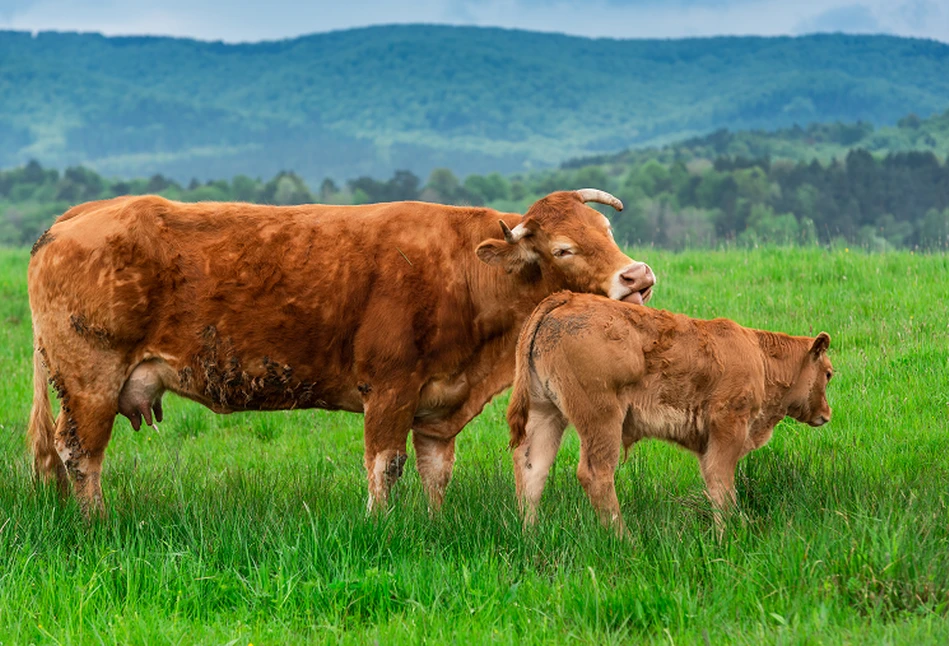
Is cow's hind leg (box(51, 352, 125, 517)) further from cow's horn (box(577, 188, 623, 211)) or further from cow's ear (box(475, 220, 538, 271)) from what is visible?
cow's horn (box(577, 188, 623, 211))

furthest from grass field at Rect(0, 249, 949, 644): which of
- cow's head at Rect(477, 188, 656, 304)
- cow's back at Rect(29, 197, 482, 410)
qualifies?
cow's head at Rect(477, 188, 656, 304)

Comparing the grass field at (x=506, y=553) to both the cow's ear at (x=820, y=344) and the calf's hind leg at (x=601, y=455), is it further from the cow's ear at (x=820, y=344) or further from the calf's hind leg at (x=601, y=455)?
the cow's ear at (x=820, y=344)

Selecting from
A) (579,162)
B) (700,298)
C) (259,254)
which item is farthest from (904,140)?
(259,254)

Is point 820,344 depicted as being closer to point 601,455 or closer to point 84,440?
point 601,455

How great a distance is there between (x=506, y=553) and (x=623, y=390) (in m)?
1.17

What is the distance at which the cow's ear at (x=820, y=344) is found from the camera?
670 cm

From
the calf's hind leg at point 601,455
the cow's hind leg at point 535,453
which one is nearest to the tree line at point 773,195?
the cow's hind leg at point 535,453

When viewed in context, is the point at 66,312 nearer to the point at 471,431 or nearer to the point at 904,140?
the point at 471,431

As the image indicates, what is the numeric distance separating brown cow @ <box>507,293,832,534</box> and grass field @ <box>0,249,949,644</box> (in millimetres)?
261

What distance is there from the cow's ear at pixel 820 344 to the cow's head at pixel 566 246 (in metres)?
1.22

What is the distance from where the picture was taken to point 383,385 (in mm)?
6633

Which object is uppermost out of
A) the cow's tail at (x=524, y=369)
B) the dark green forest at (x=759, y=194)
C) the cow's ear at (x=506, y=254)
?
the cow's ear at (x=506, y=254)

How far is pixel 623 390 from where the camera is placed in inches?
235

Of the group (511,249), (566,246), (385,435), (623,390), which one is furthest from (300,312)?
(623,390)
